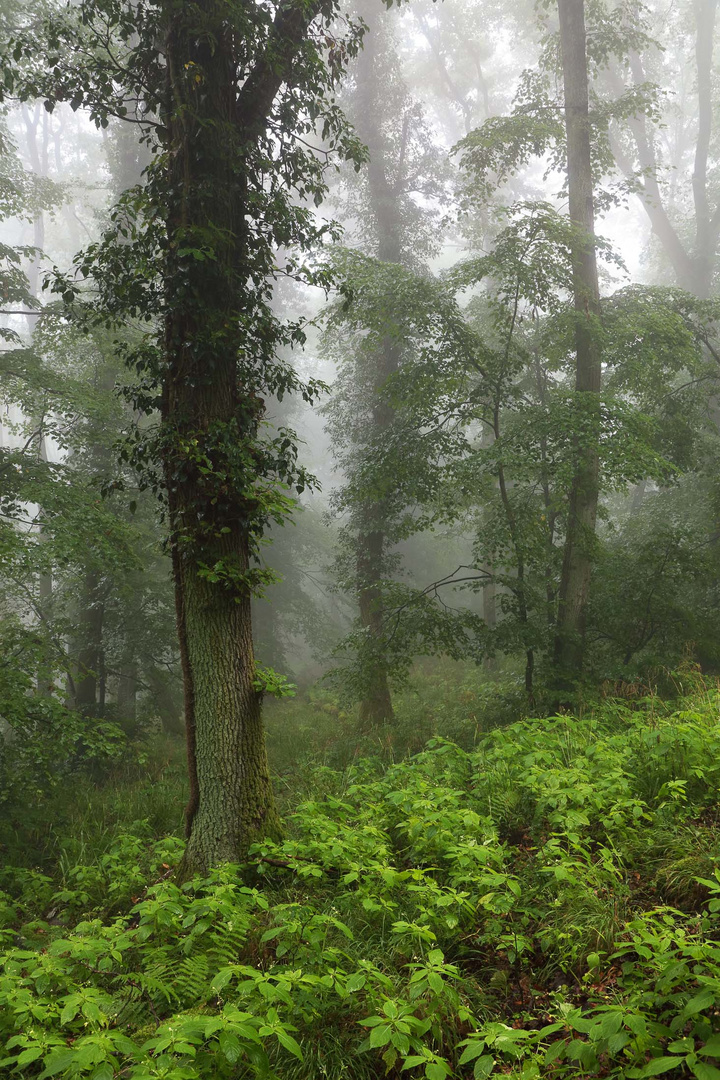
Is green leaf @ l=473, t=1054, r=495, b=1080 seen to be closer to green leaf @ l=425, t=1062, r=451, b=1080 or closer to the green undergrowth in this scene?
the green undergrowth

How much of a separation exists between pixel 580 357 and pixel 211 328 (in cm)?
582

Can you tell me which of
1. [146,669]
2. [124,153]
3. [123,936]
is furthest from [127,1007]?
[124,153]

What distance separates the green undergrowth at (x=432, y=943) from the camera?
94.8 inches

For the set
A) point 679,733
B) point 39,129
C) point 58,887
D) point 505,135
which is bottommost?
point 58,887

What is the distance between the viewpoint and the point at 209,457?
16.0 ft

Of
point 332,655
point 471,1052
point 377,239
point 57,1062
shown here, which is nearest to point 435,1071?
point 471,1052

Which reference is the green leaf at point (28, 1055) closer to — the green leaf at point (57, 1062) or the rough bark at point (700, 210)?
the green leaf at point (57, 1062)

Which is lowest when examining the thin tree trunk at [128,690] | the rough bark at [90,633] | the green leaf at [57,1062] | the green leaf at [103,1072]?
the green leaf at [103,1072]

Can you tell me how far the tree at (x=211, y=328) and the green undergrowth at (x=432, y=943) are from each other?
77 cm

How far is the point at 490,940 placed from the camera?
341 cm

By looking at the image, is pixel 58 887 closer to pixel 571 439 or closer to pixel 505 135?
pixel 571 439

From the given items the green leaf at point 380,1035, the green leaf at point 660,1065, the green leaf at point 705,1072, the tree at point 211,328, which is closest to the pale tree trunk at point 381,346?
the tree at point 211,328

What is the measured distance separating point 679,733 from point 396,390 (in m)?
5.65

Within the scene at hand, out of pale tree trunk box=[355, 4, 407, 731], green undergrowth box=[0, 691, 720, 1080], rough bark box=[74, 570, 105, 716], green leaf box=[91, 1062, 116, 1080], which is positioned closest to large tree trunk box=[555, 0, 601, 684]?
pale tree trunk box=[355, 4, 407, 731]
